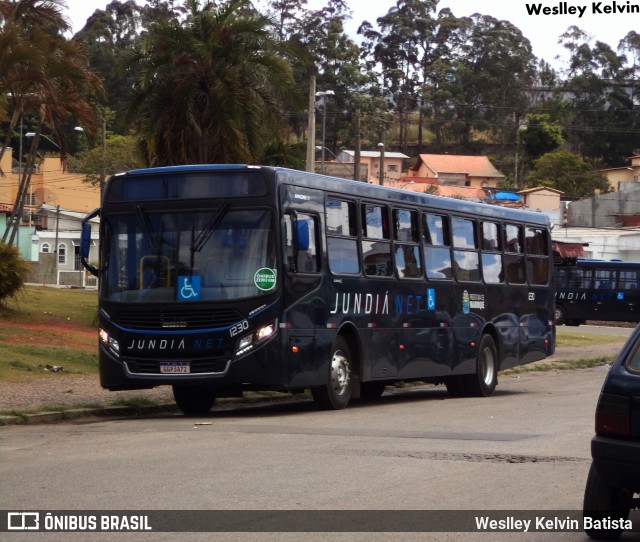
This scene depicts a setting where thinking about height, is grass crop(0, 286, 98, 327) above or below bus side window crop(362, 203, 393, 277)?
below

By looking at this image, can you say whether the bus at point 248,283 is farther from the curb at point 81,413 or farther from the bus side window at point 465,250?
the bus side window at point 465,250

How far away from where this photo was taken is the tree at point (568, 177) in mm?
96500

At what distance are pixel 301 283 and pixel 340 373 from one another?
5.62 ft

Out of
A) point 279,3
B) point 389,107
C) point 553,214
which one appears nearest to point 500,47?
point 389,107

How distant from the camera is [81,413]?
51.5 feet

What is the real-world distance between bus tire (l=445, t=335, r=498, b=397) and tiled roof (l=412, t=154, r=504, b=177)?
80369mm

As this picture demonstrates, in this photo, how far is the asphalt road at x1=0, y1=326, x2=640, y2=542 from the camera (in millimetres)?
8234

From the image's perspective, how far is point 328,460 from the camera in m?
10.8

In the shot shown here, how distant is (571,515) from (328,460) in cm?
302

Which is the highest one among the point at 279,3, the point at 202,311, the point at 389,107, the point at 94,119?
the point at 279,3

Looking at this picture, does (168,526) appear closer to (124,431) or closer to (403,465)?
(403,465)

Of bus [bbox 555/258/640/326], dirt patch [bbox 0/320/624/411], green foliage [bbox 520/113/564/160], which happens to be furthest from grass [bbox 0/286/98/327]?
green foliage [bbox 520/113/564/160]

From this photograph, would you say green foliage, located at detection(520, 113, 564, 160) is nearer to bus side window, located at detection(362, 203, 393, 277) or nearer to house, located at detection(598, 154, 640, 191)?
house, located at detection(598, 154, 640, 191)

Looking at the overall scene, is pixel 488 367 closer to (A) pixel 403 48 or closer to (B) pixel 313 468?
(B) pixel 313 468
